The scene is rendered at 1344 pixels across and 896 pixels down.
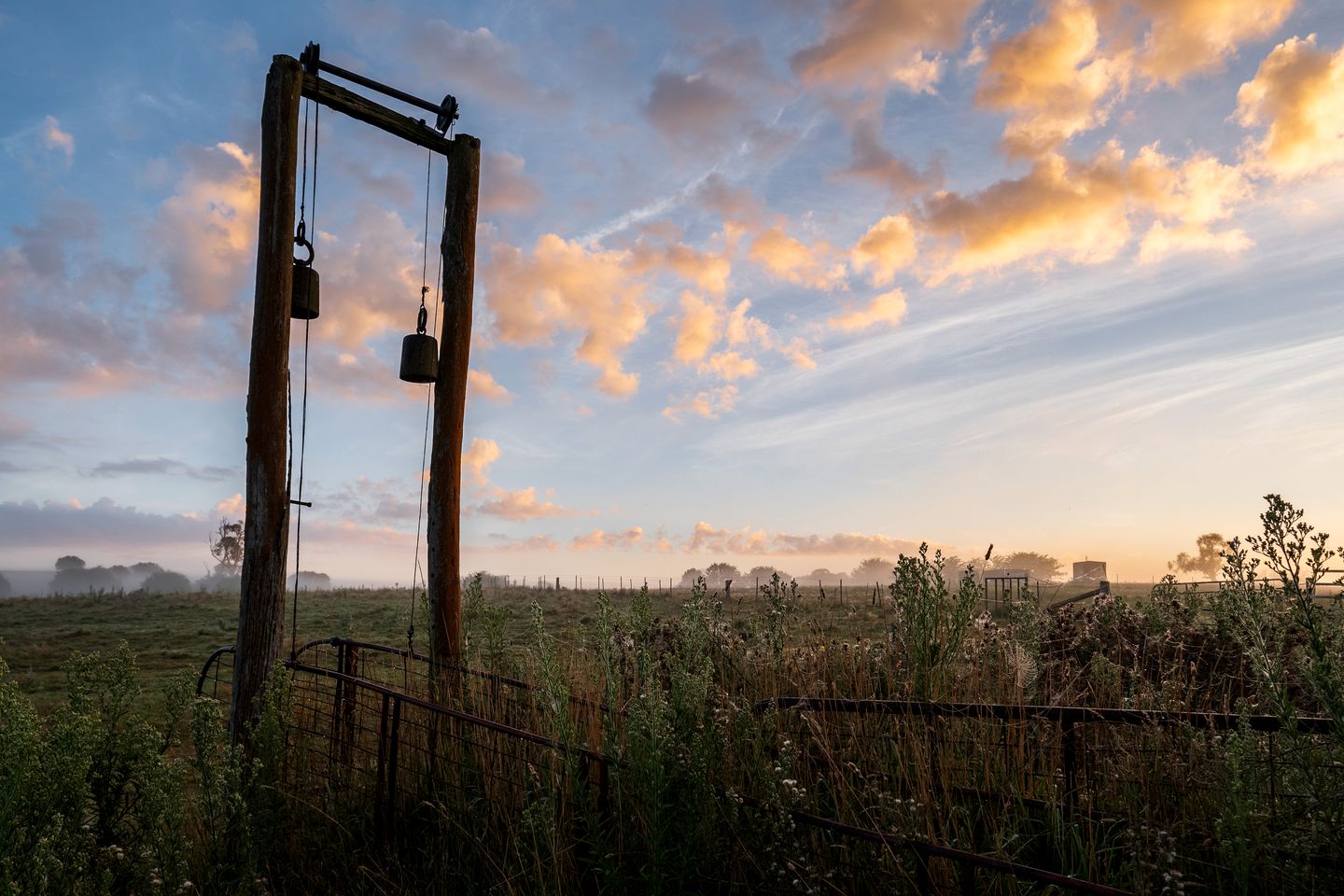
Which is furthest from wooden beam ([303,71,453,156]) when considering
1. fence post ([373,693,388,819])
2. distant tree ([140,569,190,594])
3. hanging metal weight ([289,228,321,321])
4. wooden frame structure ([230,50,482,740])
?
distant tree ([140,569,190,594])

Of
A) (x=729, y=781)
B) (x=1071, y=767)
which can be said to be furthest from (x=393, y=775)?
(x=1071, y=767)

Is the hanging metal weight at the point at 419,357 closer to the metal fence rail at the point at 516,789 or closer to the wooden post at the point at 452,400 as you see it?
the wooden post at the point at 452,400

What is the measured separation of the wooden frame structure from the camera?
21.4 ft

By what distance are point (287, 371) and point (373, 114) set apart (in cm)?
261

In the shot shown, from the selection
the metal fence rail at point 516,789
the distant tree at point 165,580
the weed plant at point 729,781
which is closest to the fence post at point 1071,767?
the weed plant at point 729,781

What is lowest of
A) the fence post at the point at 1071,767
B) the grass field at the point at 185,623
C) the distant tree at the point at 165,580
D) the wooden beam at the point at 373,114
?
the distant tree at the point at 165,580

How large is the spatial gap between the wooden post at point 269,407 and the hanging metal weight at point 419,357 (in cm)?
101

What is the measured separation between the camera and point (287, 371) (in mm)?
6809

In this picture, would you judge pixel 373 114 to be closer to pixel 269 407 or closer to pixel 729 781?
pixel 269 407

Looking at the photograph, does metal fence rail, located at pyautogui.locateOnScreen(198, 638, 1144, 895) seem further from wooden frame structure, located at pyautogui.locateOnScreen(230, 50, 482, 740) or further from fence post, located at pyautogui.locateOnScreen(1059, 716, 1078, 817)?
fence post, located at pyautogui.locateOnScreen(1059, 716, 1078, 817)

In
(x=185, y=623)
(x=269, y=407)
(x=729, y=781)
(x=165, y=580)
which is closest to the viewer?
(x=729, y=781)

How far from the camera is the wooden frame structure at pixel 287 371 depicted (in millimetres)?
6520

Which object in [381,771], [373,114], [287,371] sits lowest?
[381,771]

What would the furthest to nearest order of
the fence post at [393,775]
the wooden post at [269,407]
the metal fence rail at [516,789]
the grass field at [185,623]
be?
the grass field at [185,623], the wooden post at [269,407], the fence post at [393,775], the metal fence rail at [516,789]
